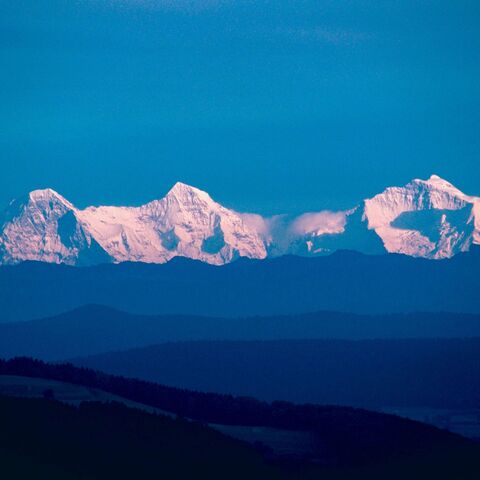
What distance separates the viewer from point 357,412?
199m

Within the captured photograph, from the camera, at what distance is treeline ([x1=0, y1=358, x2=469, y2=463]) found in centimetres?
17512

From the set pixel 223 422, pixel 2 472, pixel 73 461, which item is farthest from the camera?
pixel 223 422

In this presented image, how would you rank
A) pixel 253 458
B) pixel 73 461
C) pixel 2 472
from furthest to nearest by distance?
pixel 253 458 → pixel 73 461 → pixel 2 472

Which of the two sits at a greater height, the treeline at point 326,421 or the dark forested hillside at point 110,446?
the treeline at point 326,421

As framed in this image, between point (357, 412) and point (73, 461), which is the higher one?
point (357, 412)

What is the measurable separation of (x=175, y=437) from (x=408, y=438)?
34473 millimetres

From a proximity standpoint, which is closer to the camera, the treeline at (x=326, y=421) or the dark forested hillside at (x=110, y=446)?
the dark forested hillside at (x=110, y=446)

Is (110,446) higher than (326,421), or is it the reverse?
(326,421)

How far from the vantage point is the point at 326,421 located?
187 metres

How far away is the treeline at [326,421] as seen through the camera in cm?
17512

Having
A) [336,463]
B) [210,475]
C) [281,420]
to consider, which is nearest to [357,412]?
[281,420]

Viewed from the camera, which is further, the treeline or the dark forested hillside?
the treeline

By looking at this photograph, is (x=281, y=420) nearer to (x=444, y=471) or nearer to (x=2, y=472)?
(x=444, y=471)

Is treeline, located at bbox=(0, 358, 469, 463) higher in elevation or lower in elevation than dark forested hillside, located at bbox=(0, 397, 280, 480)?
Result: higher
